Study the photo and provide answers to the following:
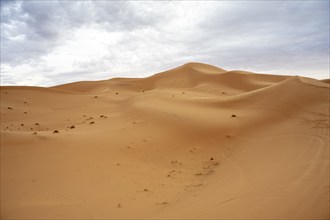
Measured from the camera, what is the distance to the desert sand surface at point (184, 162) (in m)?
3.63

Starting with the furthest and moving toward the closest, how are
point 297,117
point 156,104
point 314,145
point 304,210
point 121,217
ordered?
point 156,104, point 297,117, point 314,145, point 121,217, point 304,210

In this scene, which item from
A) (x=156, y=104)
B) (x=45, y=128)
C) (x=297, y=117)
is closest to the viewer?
(x=297, y=117)

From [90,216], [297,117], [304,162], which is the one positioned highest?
[297,117]

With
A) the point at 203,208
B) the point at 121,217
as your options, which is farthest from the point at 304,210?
the point at 121,217

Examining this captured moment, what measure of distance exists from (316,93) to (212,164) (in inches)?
180

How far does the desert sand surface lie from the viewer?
363 centimetres

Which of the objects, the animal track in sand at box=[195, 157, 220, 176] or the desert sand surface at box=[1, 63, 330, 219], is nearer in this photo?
the desert sand surface at box=[1, 63, 330, 219]

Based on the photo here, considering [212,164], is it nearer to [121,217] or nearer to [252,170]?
[252,170]

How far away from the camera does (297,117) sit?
6.89 m

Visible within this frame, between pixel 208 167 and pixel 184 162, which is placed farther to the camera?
pixel 184 162

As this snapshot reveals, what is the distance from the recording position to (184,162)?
5688 millimetres

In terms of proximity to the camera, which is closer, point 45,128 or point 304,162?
point 304,162

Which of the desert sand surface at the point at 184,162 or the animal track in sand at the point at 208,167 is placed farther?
the animal track in sand at the point at 208,167

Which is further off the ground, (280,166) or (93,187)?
(280,166)
